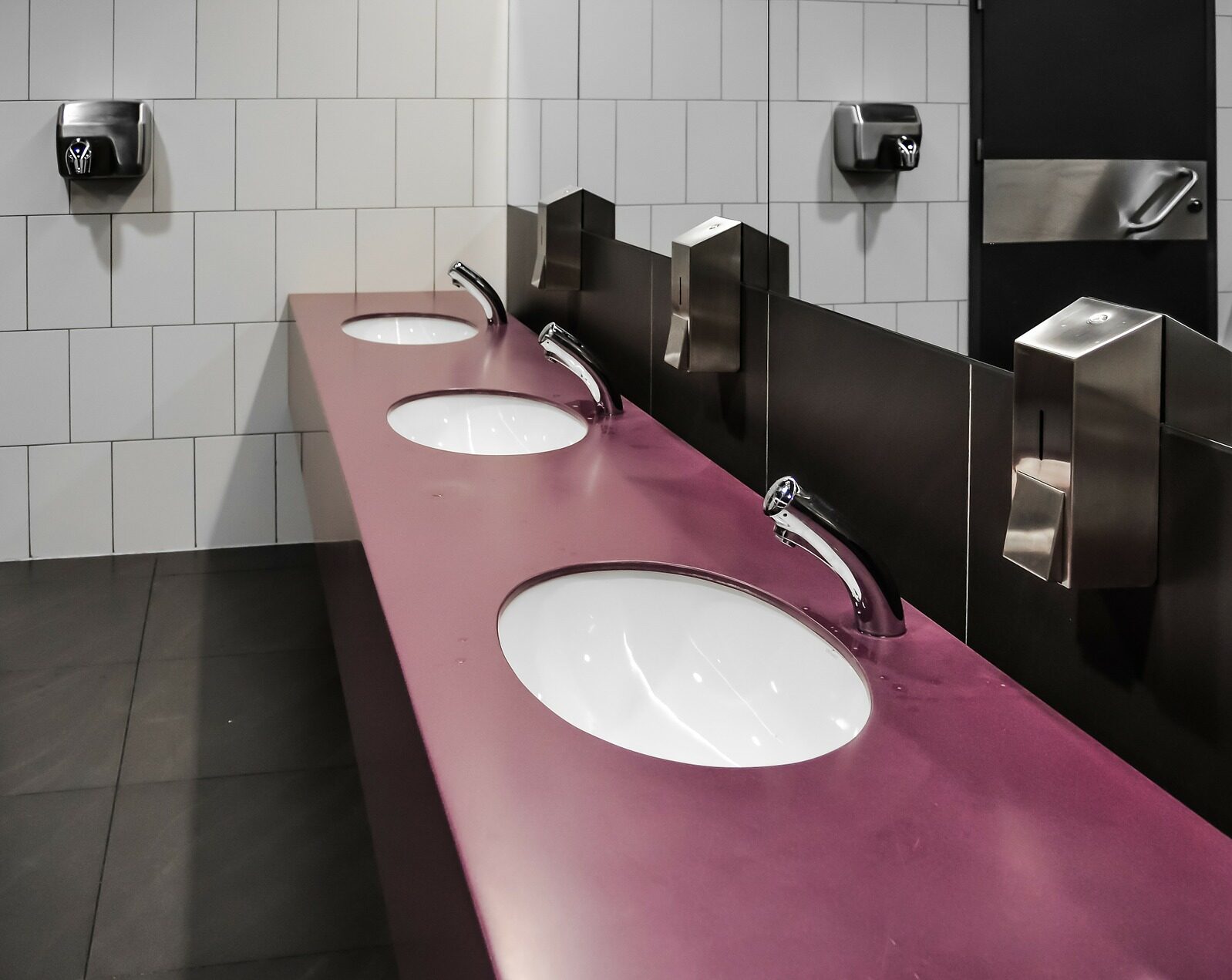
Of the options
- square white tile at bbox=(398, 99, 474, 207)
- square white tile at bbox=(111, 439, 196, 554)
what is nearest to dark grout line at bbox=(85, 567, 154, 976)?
square white tile at bbox=(111, 439, 196, 554)

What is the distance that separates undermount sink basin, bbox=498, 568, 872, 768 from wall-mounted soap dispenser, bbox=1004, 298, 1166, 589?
0.26 meters

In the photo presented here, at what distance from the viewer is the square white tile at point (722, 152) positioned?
1.47 meters

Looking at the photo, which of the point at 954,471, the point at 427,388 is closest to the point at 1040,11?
the point at 954,471

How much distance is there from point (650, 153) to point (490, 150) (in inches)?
64.6

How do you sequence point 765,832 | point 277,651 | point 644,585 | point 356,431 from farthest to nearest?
point 277,651
point 356,431
point 644,585
point 765,832

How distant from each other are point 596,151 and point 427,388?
60cm

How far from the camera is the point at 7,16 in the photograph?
305 cm

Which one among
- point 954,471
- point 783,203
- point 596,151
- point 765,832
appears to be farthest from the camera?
point 596,151

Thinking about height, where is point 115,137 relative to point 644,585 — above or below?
above

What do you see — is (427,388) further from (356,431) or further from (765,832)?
(765,832)

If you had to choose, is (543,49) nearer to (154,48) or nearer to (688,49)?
(154,48)

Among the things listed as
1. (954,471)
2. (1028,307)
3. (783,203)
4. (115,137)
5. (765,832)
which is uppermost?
A: (115,137)

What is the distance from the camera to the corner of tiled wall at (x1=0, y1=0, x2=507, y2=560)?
A: 3.15 m

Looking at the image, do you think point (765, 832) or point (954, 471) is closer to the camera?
point (765, 832)
